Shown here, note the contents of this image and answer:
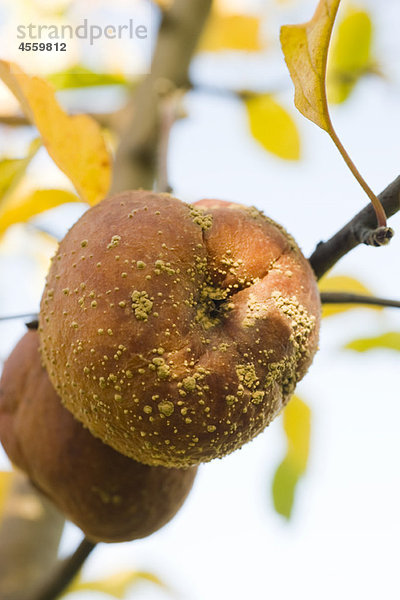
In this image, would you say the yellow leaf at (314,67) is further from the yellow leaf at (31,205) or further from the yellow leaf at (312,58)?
the yellow leaf at (31,205)

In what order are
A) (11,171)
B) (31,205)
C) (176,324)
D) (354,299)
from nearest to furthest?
(176,324) → (354,299) → (11,171) → (31,205)

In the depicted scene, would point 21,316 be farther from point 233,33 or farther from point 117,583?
point 233,33

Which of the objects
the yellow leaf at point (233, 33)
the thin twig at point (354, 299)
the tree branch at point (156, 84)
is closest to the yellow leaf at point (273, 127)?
the tree branch at point (156, 84)

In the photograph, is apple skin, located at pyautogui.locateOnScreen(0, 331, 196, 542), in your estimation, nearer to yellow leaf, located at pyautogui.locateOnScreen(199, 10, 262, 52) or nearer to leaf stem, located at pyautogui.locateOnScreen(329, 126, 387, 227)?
leaf stem, located at pyautogui.locateOnScreen(329, 126, 387, 227)

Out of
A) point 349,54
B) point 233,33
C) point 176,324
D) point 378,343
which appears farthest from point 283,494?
point 233,33

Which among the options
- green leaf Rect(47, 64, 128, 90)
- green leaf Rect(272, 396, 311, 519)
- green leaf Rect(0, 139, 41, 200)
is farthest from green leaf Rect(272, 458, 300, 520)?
green leaf Rect(47, 64, 128, 90)

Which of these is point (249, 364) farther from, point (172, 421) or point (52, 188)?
point (52, 188)

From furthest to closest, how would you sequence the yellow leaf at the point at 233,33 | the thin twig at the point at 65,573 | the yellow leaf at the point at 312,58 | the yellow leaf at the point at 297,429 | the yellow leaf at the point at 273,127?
the yellow leaf at the point at 233,33, the yellow leaf at the point at 273,127, the yellow leaf at the point at 297,429, the thin twig at the point at 65,573, the yellow leaf at the point at 312,58
